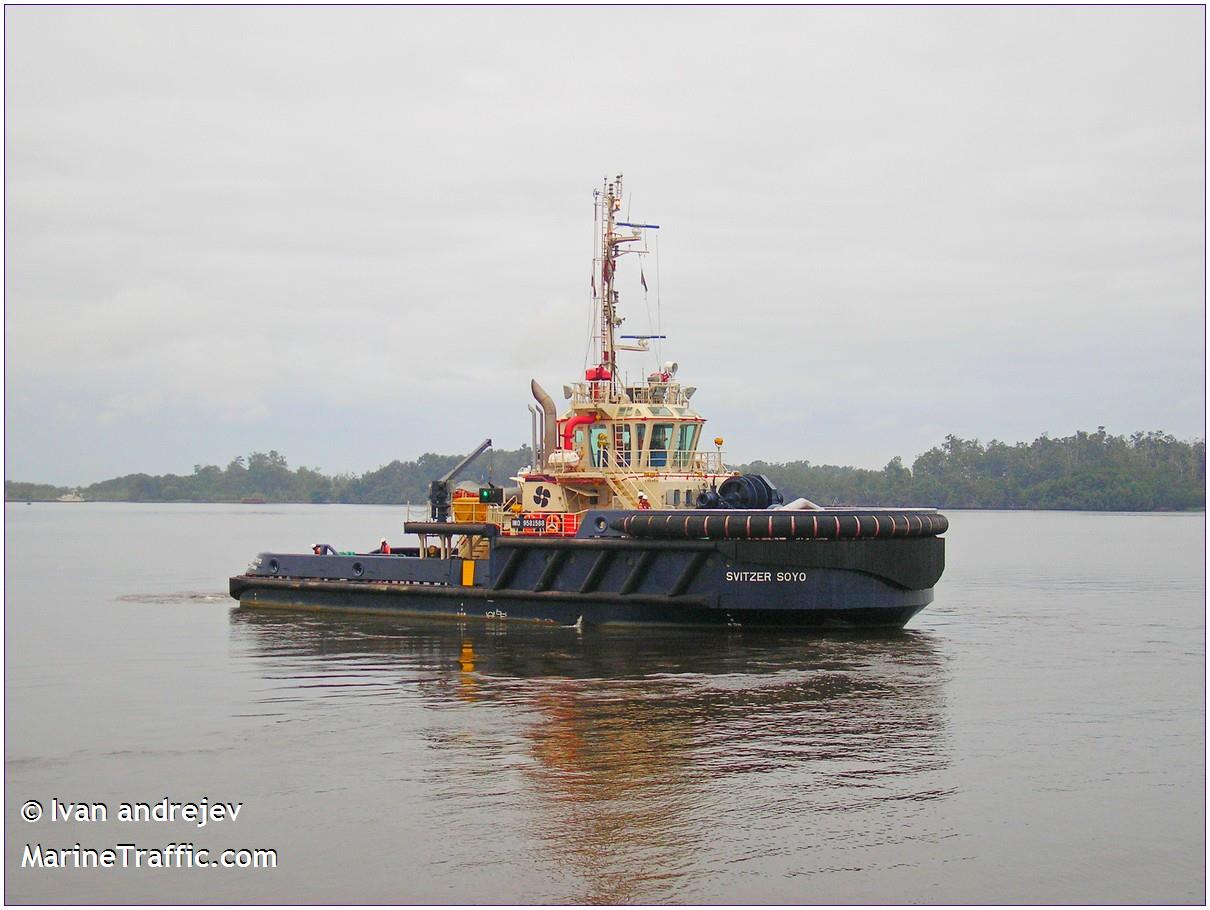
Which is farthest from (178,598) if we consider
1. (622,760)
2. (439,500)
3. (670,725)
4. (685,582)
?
(622,760)

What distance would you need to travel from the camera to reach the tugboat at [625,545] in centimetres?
2322

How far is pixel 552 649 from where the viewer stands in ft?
75.4

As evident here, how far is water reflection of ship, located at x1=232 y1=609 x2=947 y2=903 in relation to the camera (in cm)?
1202

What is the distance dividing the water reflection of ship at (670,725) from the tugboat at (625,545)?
648 mm

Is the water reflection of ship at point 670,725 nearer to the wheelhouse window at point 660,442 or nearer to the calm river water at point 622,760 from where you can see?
the calm river water at point 622,760

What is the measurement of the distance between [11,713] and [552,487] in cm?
1190

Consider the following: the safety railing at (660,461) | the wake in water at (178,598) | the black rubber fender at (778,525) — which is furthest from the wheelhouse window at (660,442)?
the wake in water at (178,598)

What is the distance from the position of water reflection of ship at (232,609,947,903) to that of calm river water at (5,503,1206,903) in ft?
0.17

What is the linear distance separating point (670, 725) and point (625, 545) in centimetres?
768

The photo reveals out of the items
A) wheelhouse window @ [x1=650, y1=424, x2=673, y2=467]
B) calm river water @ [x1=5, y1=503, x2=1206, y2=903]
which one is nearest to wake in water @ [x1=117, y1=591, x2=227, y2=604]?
calm river water @ [x1=5, y1=503, x2=1206, y2=903]

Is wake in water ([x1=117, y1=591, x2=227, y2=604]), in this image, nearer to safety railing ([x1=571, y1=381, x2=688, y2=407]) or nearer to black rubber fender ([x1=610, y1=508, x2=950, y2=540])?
safety railing ([x1=571, y1=381, x2=688, y2=407])

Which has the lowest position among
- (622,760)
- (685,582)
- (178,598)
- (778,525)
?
Answer: (622,760)

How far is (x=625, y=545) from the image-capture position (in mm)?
23969

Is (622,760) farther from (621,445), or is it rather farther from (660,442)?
(660,442)
